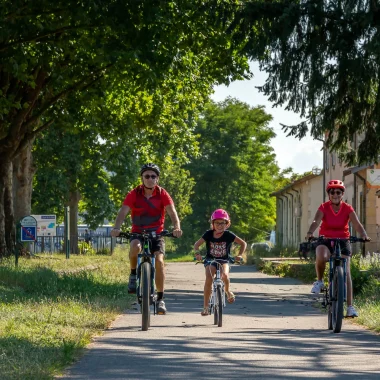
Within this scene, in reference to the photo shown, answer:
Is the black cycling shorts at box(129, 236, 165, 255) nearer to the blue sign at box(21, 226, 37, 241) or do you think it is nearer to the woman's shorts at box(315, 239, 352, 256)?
the woman's shorts at box(315, 239, 352, 256)

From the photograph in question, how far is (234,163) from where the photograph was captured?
91250 millimetres

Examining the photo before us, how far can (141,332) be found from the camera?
43.1 feet

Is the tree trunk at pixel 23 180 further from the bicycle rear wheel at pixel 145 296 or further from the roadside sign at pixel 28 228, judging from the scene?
the bicycle rear wheel at pixel 145 296

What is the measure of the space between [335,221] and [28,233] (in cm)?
1784

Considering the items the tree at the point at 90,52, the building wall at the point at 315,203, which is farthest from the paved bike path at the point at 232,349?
the building wall at the point at 315,203

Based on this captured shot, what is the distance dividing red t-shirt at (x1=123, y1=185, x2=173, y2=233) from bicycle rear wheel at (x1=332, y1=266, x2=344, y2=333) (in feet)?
7.11

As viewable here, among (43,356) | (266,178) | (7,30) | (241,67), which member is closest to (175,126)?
(241,67)

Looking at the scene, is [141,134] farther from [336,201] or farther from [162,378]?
[162,378]

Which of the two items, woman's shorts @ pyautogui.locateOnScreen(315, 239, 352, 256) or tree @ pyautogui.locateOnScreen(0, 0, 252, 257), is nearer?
woman's shorts @ pyautogui.locateOnScreen(315, 239, 352, 256)

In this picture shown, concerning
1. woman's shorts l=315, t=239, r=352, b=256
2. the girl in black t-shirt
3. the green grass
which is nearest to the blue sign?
the green grass

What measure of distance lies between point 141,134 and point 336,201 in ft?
104

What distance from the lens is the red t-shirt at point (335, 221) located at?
1412 cm

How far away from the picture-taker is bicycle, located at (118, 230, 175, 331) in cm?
1334

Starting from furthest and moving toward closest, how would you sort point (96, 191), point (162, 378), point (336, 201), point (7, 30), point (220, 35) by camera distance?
point (96, 191), point (220, 35), point (7, 30), point (336, 201), point (162, 378)
